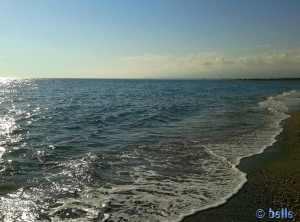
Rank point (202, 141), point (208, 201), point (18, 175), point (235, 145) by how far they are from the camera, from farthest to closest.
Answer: point (202, 141) → point (235, 145) → point (18, 175) → point (208, 201)

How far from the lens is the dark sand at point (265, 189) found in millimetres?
7504

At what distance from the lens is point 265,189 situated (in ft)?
29.4

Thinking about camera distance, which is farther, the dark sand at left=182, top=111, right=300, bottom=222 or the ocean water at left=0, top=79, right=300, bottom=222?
the ocean water at left=0, top=79, right=300, bottom=222

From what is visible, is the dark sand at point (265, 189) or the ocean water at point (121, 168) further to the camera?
the ocean water at point (121, 168)

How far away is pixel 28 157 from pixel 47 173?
260 cm

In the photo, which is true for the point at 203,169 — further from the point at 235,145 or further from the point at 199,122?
the point at 199,122

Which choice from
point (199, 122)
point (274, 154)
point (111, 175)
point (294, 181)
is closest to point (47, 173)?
point (111, 175)

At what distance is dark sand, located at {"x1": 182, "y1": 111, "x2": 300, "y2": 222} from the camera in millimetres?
7504

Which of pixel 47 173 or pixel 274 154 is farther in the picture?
pixel 274 154

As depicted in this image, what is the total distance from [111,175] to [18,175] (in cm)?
316

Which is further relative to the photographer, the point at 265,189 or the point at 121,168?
the point at 121,168

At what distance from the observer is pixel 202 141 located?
16.2 m

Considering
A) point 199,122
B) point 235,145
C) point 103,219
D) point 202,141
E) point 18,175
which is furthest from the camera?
point 199,122

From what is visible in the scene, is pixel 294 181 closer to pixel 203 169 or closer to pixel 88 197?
pixel 203 169
